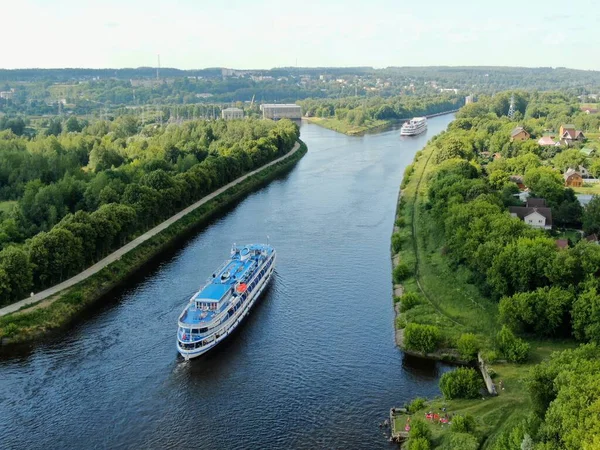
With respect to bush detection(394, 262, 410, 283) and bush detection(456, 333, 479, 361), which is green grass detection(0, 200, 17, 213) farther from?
bush detection(456, 333, 479, 361)

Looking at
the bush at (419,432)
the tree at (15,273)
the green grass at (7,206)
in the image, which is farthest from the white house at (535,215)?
the green grass at (7,206)

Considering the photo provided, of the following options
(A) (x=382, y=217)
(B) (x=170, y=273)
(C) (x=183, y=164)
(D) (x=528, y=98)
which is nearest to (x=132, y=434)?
(B) (x=170, y=273)

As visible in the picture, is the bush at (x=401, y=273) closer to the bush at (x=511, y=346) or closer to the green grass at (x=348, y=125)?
the bush at (x=511, y=346)

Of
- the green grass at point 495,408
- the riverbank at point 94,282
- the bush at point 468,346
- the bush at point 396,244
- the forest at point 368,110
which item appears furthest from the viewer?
the forest at point 368,110

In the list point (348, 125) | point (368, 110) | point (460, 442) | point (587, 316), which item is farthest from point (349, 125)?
point (460, 442)

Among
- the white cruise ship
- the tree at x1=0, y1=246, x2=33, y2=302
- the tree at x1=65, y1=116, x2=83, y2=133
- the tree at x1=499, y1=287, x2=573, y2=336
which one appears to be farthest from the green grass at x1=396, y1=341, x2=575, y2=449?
the white cruise ship

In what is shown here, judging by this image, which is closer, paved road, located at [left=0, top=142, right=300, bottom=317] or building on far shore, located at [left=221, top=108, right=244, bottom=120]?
paved road, located at [left=0, top=142, right=300, bottom=317]
